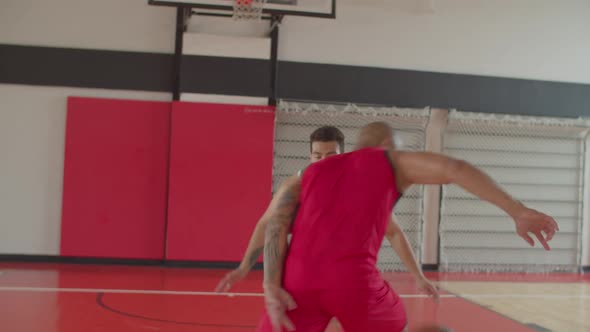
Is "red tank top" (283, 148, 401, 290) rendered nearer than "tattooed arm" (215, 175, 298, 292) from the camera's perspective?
Yes

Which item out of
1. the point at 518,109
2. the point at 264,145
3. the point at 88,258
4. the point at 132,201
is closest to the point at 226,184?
the point at 264,145

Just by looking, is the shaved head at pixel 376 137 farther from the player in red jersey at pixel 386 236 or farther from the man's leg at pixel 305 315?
the man's leg at pixel 305 315

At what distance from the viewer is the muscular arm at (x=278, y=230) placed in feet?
9.00

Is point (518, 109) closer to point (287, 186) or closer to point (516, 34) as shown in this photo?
point (516, 34)

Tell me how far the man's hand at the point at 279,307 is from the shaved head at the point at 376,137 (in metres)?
0.84

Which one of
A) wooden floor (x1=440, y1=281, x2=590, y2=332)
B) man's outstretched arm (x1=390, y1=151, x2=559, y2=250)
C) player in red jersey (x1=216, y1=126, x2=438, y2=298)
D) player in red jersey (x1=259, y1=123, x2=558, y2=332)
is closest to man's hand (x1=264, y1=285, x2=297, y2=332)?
player in red jersey (x1=259, y1=123, x2=558, y2=332)

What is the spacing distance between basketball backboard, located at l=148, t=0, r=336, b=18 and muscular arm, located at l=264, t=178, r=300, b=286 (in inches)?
230

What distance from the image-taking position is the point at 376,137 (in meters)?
2.96

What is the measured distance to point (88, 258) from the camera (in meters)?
10.1

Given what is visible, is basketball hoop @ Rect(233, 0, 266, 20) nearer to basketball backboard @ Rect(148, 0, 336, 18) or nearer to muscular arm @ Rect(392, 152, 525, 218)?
basketball backboard @ Rect(148, 0, 336, 18)

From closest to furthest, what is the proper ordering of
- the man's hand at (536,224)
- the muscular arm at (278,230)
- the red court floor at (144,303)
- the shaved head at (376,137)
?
the man's hand at (536,224) < the muscular arm at (278,230) < the shaved head at (376,137) < the red court floor at (144,303)

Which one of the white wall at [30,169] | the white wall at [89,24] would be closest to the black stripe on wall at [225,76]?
the white wall at [89,24]

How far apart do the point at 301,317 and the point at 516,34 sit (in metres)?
10.2

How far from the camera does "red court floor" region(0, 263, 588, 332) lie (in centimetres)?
605
